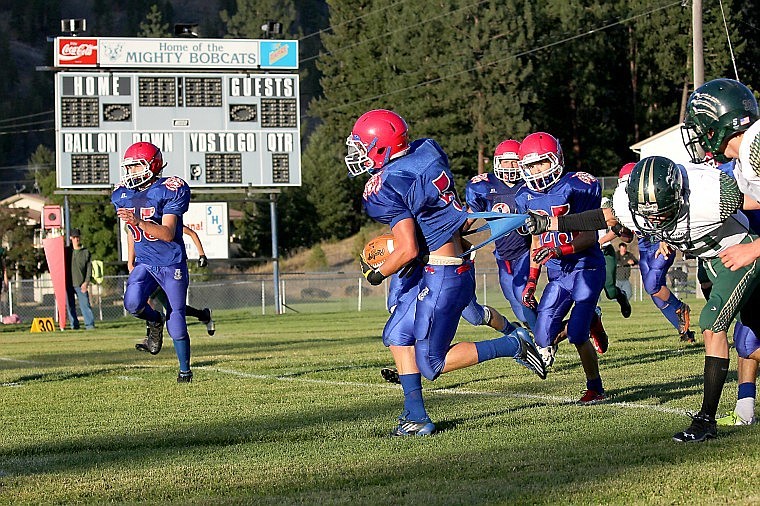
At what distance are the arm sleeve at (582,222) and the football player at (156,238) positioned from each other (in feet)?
15.0

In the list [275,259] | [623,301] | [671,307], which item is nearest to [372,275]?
[671,307]

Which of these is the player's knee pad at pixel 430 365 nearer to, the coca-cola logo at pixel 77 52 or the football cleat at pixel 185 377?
the football cleat at pixel 185 377

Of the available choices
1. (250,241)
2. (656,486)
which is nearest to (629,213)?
(656,486)

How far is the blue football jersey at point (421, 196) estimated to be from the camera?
20.2 feet

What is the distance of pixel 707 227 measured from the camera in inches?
213

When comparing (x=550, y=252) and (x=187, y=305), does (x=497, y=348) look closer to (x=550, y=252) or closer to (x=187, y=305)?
(x=550, y=252)

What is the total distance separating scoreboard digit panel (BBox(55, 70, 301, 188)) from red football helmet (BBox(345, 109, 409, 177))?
57.2 ft

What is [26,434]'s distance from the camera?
268 inches

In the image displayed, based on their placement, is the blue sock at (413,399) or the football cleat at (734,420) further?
the blue sock at (413,399)

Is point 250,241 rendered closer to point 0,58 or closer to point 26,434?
point 26,434

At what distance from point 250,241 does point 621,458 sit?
158 ft

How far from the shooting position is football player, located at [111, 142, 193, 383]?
9.62 metres

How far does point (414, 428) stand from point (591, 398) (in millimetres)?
1609

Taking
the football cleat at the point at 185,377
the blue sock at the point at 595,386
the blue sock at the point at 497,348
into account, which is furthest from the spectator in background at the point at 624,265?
the blue sock at the point at 497,348
